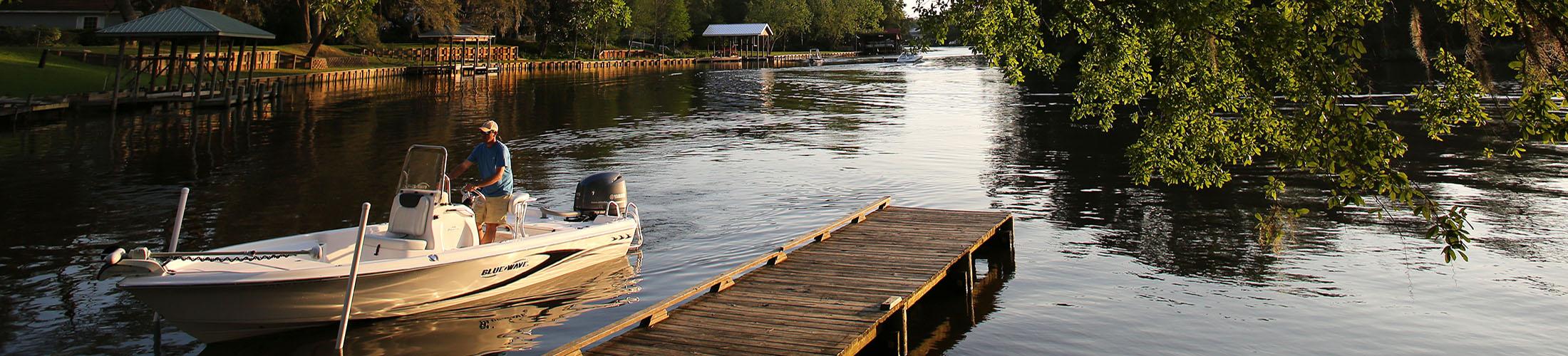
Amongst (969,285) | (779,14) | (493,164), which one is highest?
(779,14)

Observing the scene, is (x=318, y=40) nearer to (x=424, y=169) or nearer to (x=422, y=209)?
(x=424, y=169)

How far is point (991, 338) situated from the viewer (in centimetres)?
1312

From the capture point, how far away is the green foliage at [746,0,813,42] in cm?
15625

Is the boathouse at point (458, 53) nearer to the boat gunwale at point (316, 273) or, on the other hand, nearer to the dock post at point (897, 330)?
the boat gunwale at point (316, 273)

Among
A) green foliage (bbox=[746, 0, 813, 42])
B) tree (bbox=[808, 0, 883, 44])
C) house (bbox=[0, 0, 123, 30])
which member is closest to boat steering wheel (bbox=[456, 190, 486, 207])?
house (bbox=[0, 0, 123, 30])

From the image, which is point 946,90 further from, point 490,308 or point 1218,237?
point 490,308

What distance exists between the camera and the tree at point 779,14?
156250mm

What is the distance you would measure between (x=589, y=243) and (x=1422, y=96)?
10127 mm

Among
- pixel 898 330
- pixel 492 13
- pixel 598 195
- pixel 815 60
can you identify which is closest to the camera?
pixel 898 330

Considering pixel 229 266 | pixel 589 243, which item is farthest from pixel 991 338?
pixel 229 266

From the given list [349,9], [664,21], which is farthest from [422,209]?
[664,21]

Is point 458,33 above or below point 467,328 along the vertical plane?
above

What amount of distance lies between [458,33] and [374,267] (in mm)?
65662

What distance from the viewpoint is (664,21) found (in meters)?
127
